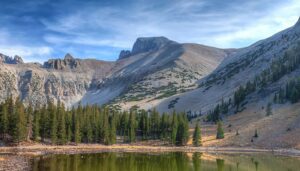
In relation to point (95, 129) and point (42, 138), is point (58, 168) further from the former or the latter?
point (95, 129)

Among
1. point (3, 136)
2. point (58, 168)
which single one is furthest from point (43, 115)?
point (58, 168)

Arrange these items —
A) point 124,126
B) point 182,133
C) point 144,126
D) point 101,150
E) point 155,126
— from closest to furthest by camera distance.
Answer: point 101,150 < point 182,133 < point 124,126 < point 144,126 < point 155,126

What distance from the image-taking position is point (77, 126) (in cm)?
13612

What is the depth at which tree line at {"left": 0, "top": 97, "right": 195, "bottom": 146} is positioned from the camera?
12194 cm

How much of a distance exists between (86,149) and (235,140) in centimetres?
6196

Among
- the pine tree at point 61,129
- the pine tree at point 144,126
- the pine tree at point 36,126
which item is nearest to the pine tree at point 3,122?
the pine tree at point 36,126

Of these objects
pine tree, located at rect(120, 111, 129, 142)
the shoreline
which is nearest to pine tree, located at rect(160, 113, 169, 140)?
pine tree, located at rect(120, 111, 129, 142)

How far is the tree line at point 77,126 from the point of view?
121938 millimetres

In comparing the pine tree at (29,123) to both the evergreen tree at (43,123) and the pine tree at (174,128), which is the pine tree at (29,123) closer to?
the evergreen tree at (43,123)

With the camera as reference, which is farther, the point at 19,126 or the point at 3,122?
the point at 3,122

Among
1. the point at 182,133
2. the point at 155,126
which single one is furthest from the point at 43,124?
the point at 182,133

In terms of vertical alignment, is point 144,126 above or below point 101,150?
above

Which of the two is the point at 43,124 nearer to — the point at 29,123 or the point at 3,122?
the point at 29,123

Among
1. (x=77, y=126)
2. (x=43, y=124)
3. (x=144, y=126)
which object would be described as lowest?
(x=144, y=126)
